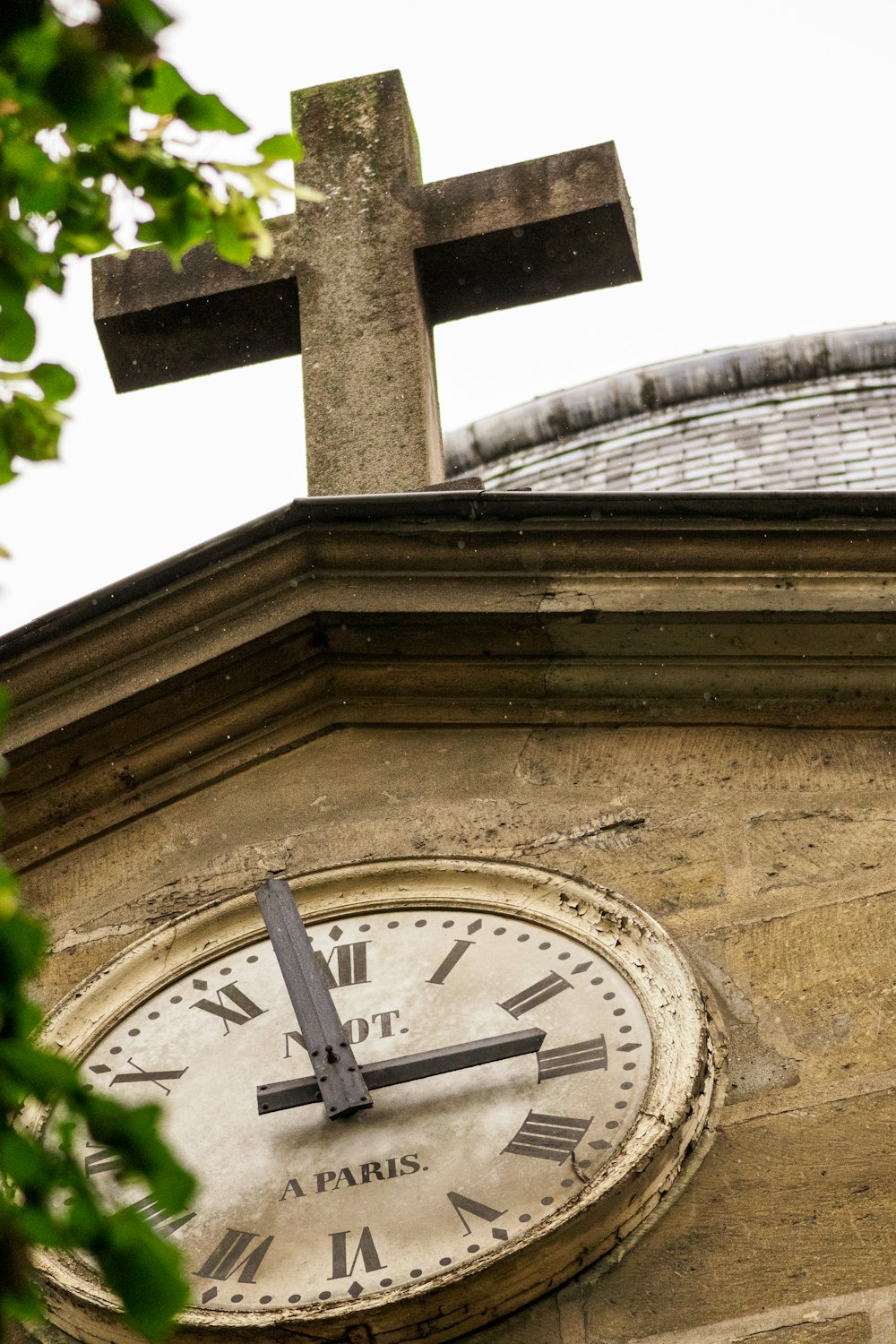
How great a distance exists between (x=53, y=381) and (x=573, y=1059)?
2226mm

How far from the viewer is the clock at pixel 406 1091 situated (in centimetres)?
399

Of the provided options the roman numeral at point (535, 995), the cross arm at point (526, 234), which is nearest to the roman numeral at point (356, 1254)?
the roman numeral at point (535, 995)

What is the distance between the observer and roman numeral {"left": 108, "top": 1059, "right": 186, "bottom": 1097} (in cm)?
459

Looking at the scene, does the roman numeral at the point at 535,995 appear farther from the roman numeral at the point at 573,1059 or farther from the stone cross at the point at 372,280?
the stone cross at the point at 372,280

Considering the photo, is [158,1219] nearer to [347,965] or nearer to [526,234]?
[347,965]

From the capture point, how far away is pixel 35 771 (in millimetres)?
5520

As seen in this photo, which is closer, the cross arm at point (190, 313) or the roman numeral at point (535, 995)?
the roman numeral at point (535, 995)

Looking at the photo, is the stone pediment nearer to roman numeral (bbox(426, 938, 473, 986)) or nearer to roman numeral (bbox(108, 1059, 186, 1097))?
roman numeral (bbox(426, 938, 473, 986))

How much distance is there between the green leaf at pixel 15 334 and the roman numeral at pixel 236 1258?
2.18 meters

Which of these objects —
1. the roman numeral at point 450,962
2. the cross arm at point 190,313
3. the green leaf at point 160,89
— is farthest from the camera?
the cross arm at point 190,313

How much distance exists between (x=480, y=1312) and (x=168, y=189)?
7.51 ft

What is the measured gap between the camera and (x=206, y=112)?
251 cm

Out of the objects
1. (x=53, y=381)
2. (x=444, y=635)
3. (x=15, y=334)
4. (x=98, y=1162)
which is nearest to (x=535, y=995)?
(x=98, y=1162)

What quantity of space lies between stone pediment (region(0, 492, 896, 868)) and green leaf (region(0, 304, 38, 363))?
2879 mm
